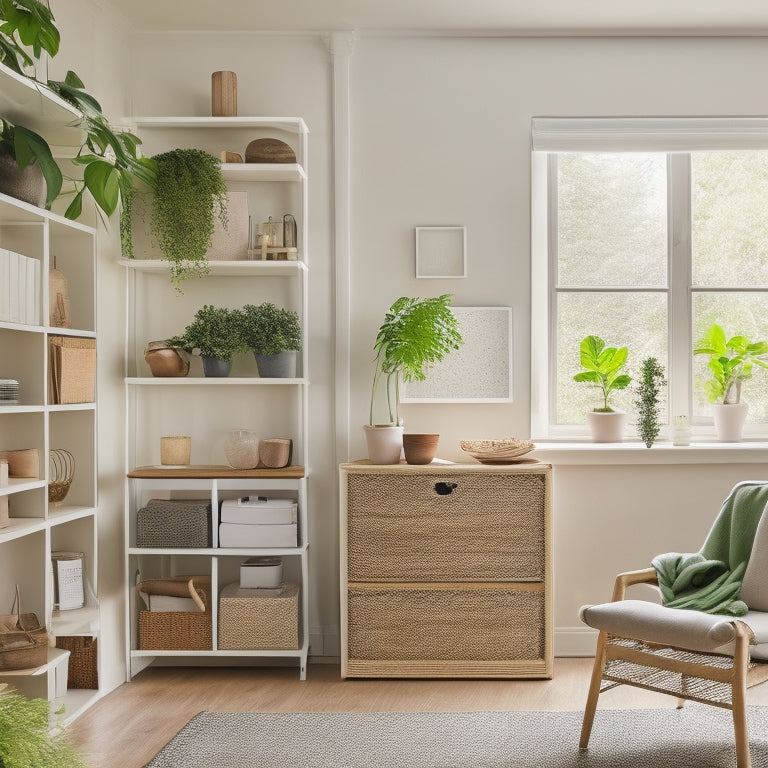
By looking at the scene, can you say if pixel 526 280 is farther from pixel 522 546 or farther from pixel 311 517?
pixel 311 517

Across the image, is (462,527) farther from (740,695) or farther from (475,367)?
(740,695)

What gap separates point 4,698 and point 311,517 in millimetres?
3016

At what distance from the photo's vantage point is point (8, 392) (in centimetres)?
268

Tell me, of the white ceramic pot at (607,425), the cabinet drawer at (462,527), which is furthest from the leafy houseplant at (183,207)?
the white ceramic pot at (607,425)

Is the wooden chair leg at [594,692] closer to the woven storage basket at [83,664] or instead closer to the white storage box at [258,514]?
the white storage box at [258,514]

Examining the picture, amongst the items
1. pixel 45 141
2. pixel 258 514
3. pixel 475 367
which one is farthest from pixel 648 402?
pixel 45 141

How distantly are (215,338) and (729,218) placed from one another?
240cm

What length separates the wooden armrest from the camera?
299cm

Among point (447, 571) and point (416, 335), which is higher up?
point (416, 335)

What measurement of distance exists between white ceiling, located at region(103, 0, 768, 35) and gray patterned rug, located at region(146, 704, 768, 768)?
2.77 m

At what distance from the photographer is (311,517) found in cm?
393

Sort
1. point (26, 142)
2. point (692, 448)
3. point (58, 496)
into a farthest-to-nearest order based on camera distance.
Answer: point (692, 448)
point (58, 496)
point (26, 142)

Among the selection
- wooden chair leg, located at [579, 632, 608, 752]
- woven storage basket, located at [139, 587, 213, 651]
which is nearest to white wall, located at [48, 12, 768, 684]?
woven storage basket, located at [139, 587, 213, 651]

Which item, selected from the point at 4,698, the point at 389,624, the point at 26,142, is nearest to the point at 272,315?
the point at 389,624
